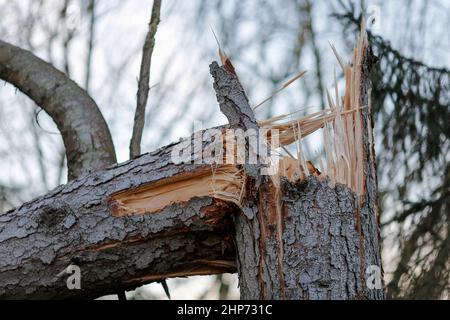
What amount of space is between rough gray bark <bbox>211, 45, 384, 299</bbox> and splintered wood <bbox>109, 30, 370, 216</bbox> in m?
0.05

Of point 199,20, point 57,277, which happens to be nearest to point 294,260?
point 57,277

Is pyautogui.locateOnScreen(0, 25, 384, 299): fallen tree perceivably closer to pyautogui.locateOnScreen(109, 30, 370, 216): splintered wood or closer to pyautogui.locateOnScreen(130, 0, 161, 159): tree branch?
pyautogui.locateOnScreen(109, 30, 370, 216): splintered wood

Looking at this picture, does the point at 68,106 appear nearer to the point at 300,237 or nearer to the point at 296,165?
the point at 296,165

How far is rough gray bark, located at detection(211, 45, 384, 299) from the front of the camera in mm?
1770

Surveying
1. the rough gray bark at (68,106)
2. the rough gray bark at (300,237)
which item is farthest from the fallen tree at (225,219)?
the rough gray bark at (68,106)

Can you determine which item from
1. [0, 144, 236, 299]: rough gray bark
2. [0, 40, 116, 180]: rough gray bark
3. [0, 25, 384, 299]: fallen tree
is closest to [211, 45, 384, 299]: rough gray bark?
[0, 25, 384, 299]: fallen tree

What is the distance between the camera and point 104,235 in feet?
6.44
